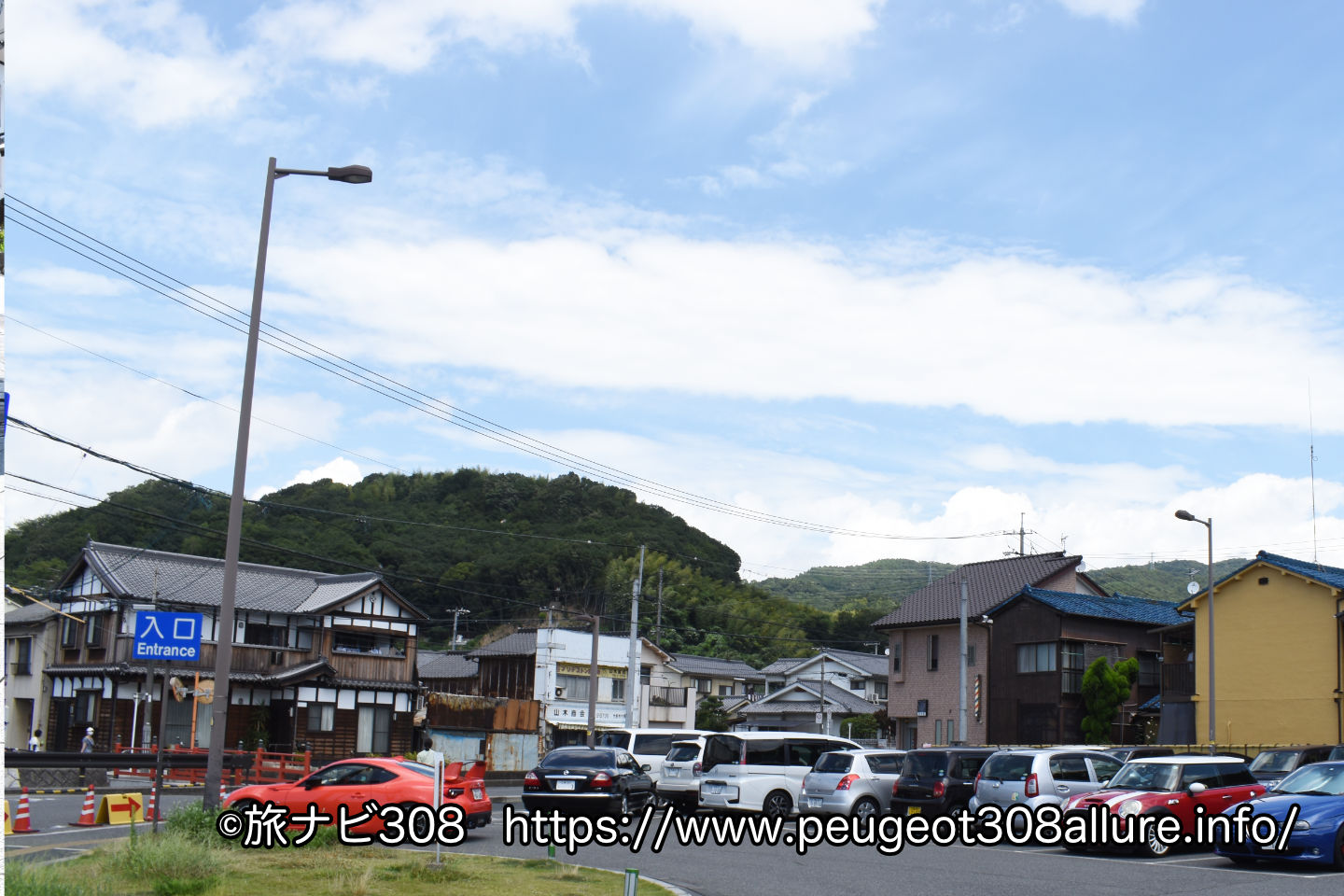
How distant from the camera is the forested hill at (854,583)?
441ft

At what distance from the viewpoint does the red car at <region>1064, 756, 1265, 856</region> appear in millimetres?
17547

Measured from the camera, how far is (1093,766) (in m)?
20.3

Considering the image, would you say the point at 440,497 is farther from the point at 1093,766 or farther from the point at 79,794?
the point at 1093,766

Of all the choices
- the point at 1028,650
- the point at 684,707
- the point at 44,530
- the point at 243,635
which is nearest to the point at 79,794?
the point at 243,635

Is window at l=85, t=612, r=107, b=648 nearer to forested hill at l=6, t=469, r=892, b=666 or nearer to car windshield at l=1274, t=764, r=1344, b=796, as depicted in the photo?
forested hill at l=6, t=469, r=892, b=666

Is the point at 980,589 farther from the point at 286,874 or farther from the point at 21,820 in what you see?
the point at 286,874

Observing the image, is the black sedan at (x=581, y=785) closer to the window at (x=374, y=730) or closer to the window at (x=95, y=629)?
the window at (x=374, y=730)

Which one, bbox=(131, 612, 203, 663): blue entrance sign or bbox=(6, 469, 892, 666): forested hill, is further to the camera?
bbox=(6, 469, 892, 666): forested hill

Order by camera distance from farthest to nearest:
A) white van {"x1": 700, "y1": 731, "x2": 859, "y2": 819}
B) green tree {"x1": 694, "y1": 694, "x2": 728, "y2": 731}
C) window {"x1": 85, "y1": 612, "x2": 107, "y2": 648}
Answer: green tree {"x1": 694, "y1": 694, "x2": 728, "y2": 731}
window {"x1": 85, "y1": 612, "x2": 107, "y2": 648}
white van {"x1": 700, "y1": 731, "x2": 859, "y2": 819}

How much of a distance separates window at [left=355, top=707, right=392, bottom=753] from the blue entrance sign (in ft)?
108

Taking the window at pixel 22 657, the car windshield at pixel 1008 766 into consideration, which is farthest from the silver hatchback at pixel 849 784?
Result: the window at pixel 22 657

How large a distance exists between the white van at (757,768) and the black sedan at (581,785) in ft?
5.17

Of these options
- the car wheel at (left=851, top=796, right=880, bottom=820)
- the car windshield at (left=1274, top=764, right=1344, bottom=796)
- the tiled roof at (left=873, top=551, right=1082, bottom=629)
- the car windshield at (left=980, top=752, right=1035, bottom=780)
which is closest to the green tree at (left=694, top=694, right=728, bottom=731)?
the tiled roof at (left=873, top=551, right=1082, bottom=629)

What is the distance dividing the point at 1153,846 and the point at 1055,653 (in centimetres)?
2887
